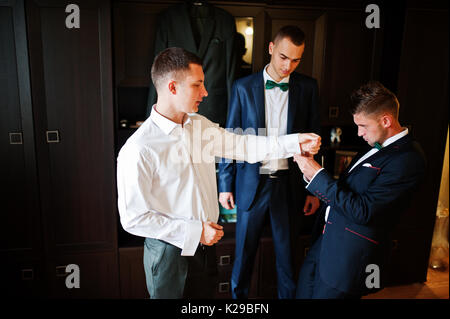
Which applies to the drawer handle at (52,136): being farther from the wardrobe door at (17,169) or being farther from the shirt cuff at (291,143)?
the shirt cuff at (291,143)

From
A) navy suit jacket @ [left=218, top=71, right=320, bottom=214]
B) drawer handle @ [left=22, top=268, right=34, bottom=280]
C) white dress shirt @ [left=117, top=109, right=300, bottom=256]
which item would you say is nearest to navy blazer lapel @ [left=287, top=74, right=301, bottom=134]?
navy suit jacket @ [left=218, top=71, right=320, bottom=214]

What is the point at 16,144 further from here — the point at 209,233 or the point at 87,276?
the point at 209,233

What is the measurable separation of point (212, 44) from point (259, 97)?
321 millimetres

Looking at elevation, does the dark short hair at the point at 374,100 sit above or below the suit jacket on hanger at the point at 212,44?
below

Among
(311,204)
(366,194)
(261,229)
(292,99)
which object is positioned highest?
(292,99)

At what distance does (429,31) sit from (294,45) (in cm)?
115

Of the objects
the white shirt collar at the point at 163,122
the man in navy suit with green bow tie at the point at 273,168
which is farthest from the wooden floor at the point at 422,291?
the white shirt collar at the point at 163,122

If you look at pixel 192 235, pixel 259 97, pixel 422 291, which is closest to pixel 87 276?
pixel 192 235

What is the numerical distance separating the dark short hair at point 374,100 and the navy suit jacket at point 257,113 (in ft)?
1.02

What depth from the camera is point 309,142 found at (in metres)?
1.49

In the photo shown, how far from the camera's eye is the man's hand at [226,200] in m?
1.81

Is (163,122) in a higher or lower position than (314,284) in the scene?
higher
